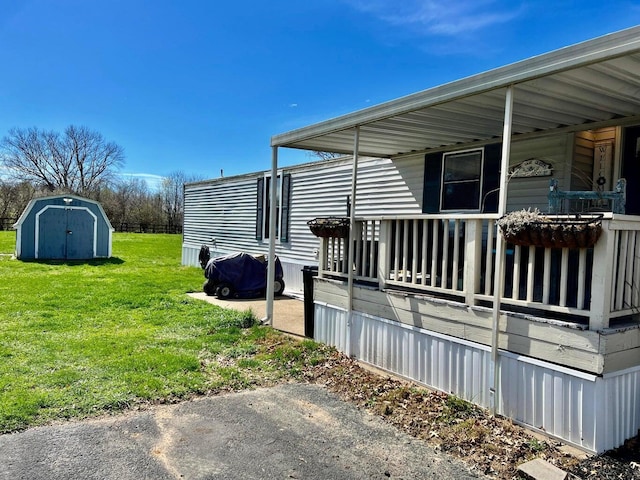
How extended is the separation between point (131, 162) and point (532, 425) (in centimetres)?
5404

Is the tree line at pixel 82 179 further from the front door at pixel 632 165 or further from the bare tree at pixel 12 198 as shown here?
the front door at pixel 632 165

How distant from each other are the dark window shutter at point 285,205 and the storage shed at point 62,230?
10.1 metres

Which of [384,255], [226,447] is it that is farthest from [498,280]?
[226,447]

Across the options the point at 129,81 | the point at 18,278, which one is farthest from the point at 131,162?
the point at 18,278

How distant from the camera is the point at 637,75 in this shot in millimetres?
3467

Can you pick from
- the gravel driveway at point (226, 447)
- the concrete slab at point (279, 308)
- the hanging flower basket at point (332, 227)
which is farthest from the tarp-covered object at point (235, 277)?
the gravel driveway at point (226, 447)

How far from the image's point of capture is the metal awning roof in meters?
3.09

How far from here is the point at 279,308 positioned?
28.1 feet

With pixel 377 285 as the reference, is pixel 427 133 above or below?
above

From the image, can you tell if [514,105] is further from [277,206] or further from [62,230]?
[62,230]

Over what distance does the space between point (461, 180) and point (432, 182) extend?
0.58 metres

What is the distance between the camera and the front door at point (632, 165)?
4.80 m

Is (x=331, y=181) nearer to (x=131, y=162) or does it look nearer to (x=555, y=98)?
(x=555, y=98)

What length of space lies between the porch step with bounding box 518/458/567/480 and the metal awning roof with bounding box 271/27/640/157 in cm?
262
